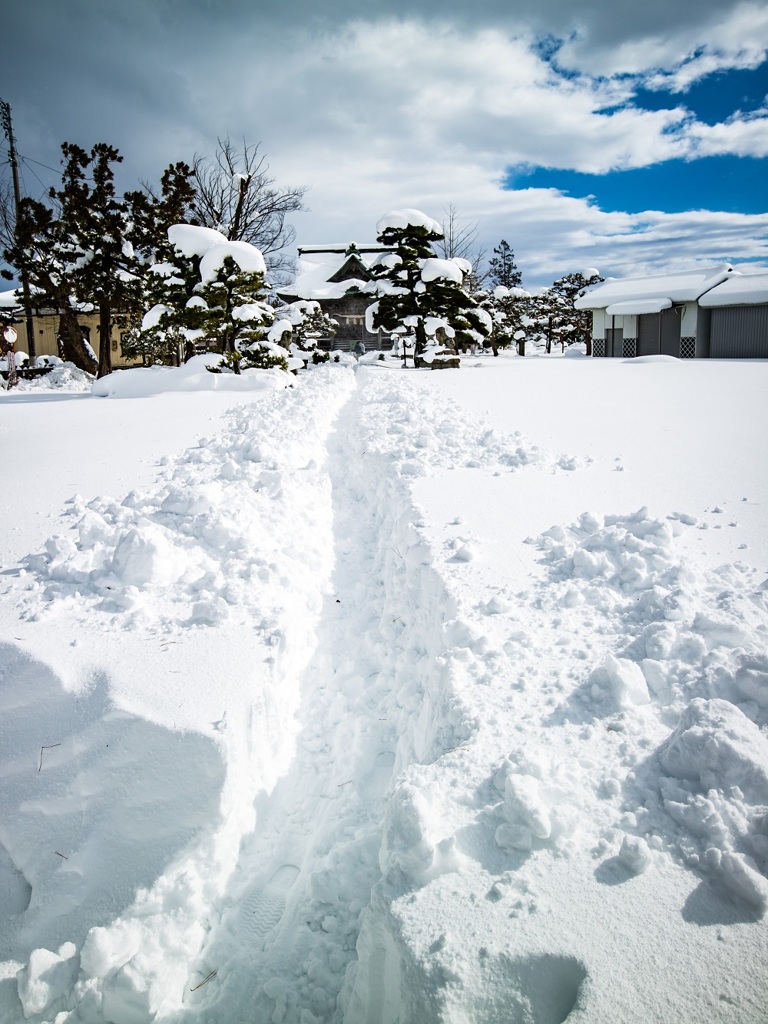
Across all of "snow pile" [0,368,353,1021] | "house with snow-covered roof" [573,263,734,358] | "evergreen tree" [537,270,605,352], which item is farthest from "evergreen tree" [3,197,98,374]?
"evergreen tree" [537,270,605,352]

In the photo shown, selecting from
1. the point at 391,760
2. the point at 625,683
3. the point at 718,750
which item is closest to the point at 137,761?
the point at 391,760

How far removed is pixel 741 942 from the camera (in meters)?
1.60

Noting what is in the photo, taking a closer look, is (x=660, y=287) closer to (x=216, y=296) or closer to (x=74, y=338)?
(x=216, y=296)

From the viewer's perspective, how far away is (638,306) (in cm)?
2631

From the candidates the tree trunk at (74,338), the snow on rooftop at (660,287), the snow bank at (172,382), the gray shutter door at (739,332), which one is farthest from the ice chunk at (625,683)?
the snow on rooftop at (660,287)

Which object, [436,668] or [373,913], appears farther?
[436,668]

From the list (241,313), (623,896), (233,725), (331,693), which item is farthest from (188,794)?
(241,313)

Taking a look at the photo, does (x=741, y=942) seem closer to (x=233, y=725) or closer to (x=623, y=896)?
(x=623, y=896)

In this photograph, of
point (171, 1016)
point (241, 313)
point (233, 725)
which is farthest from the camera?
point (241, 313)

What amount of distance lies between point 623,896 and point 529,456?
501cm

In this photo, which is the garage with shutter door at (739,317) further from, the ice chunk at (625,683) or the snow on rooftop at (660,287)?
the ice chunk at (625,683)

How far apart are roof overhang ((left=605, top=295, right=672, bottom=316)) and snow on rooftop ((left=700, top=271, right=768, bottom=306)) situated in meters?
1.54

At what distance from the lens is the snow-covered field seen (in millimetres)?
1705

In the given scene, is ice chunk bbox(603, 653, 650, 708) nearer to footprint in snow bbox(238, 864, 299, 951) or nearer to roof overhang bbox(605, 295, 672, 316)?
footprint in snow bbox(238, 864, 299, 951)
